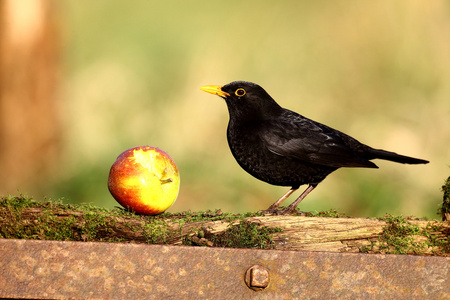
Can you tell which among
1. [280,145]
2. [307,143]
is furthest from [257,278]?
[307,143]

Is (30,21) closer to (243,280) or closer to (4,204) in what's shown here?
(4,204)

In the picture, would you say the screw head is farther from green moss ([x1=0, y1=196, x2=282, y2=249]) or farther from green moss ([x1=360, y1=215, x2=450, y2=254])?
green moss ([x1=360, y1=215, x2=450, y2=254])

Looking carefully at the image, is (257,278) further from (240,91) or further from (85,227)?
(240,91)

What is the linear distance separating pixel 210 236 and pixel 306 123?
1.58m

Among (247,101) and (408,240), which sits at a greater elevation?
(247,101)

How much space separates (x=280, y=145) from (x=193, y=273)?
61.9 inches

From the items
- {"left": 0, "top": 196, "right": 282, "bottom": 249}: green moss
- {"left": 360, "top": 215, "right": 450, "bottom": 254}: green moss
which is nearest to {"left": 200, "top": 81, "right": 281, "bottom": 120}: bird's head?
{"left": 0, "top": 196, "right": 282, "bottom": 249}: green moss

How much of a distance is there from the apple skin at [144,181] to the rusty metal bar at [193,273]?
100 cm

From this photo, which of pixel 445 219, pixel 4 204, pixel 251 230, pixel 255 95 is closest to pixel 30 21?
pixel 255 95

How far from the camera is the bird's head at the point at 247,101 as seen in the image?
3.48 metres

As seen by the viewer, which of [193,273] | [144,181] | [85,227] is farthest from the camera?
[144,181]

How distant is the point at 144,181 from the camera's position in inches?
110

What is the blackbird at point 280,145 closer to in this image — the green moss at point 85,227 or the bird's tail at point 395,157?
the bird's tail at point 395,157

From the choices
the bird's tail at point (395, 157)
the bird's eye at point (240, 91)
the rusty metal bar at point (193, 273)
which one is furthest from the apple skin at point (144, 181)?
the bird's tail at point (395, 157)
